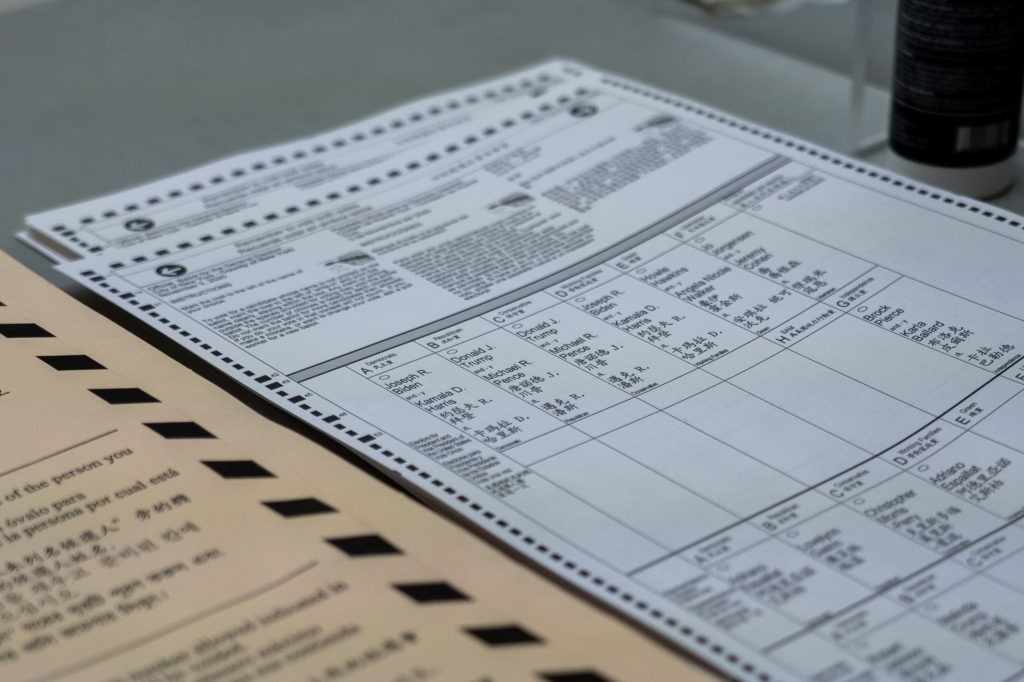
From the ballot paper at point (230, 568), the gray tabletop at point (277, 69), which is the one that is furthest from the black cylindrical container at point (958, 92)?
the ballot paper at point (230, 568)

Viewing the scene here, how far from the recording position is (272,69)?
79 centimetres

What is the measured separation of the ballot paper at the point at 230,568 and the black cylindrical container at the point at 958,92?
1.09ft

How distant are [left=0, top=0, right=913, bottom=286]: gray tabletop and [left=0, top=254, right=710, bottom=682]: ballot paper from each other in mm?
232

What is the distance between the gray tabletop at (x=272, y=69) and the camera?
2.27 feet

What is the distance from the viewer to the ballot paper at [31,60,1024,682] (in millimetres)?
364

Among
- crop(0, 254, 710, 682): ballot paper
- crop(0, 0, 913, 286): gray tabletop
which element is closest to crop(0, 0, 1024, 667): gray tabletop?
crop(0, 0, 913, 286): gray tabletop

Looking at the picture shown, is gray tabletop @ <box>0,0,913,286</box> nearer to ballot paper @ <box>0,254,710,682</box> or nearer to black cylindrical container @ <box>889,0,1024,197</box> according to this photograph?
black cylindrical container @ <box>889,0,1024,197</box>

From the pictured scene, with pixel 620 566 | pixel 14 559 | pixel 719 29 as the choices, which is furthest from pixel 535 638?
pixel 719 29

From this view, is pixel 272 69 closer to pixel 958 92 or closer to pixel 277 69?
pixel 277 69

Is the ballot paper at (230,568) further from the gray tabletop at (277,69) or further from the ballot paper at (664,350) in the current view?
the gray tabletop at (277,69)

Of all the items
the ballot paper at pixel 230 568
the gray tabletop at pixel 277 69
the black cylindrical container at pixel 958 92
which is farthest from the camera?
the gray tabletop at pixel 277 69

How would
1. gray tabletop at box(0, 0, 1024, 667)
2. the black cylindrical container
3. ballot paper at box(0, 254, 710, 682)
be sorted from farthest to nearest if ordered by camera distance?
gray tabletop at box(0, 0, 1024, 667)
the black cylindrical container
ballot paper at box(0, 254, 710, 682)

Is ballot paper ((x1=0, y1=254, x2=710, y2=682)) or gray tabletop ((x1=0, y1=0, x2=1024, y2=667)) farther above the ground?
Result: gray tabletop ((x1=0, y1=0, x2=1024, y2=667))

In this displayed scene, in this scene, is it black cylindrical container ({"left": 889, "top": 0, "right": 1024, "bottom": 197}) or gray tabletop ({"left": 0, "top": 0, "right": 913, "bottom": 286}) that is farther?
gray tabletop ({"left": 0, "top": 0, "right": 913, "bottom": 286})
